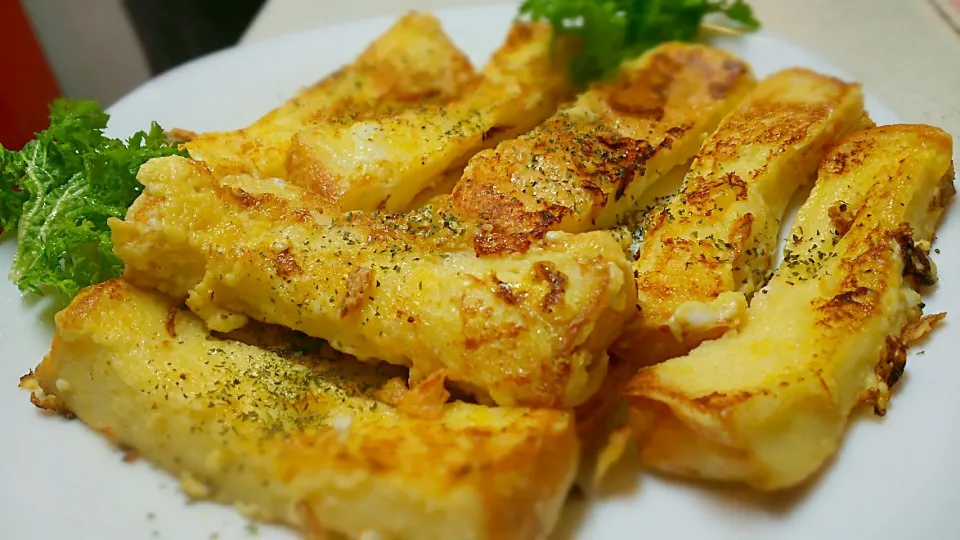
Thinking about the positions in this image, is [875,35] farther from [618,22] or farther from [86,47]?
[86,47]

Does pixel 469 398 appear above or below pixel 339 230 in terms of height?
below

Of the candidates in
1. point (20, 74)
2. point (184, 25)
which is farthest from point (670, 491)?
point (184, 25)

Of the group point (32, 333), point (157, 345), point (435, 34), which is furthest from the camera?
point (435, 34)

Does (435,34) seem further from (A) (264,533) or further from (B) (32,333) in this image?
(A) (264,533)

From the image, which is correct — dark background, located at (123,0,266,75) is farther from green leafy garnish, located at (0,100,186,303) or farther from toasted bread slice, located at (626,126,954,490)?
toasted bread slice, located at (626,126,954,490)

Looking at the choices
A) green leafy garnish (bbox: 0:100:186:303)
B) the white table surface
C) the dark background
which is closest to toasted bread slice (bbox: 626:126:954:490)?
the white table surface

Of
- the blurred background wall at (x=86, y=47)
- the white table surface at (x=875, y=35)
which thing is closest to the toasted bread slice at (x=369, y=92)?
the white table surface at (x=875, y=35)

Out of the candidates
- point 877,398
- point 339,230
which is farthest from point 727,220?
point 339,230

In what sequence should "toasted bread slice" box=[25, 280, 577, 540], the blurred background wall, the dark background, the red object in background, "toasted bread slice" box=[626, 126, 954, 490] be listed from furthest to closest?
the dark background → the blurred background wall → the red object in background → "toasted bread slice" box=[626, 126, 954, 490] → "toasted bread slice" box=[25, 280, 577, 540]
